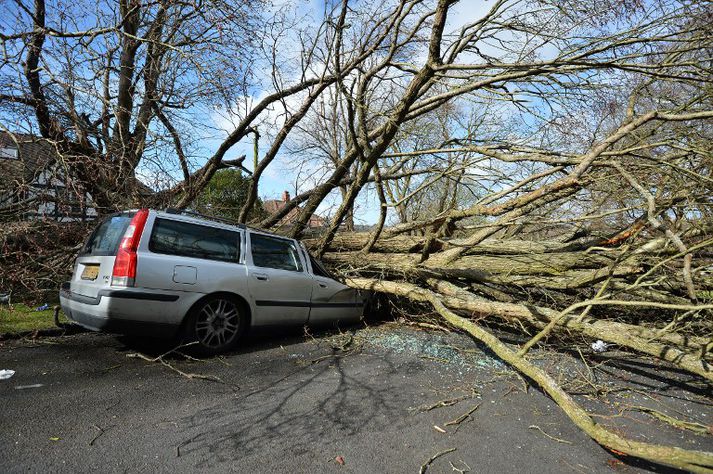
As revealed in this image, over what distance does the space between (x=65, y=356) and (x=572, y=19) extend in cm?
748

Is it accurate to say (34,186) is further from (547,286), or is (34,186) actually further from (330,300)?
(547,286)

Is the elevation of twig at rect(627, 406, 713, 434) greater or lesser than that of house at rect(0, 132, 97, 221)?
lesser

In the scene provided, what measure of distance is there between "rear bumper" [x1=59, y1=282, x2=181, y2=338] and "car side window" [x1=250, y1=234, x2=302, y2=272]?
47.4 inches

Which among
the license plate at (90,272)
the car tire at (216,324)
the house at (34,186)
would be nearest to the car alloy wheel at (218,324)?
the car tire at (216,324)

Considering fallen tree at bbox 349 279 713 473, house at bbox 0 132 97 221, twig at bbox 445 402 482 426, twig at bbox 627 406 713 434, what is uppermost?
house at bbox 0 132 97 221

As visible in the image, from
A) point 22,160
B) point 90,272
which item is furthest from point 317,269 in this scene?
point 22,160

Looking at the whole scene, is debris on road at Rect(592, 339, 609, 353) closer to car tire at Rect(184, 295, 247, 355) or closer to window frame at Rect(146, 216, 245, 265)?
car tire at Rect(184, 295, 247, 355)

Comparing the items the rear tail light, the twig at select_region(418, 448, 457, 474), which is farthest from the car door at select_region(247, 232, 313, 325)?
the twig at select_region(418, 448, 457, 474)

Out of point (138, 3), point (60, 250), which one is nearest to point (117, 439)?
point (60, 250)

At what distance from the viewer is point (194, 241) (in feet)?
15.7

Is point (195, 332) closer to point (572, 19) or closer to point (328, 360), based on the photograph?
point (328, 360)

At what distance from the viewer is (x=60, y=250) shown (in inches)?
266

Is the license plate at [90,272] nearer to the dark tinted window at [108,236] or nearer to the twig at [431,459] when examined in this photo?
the dark tinted window at [108,236]

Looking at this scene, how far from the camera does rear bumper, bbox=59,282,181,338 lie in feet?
13.5
